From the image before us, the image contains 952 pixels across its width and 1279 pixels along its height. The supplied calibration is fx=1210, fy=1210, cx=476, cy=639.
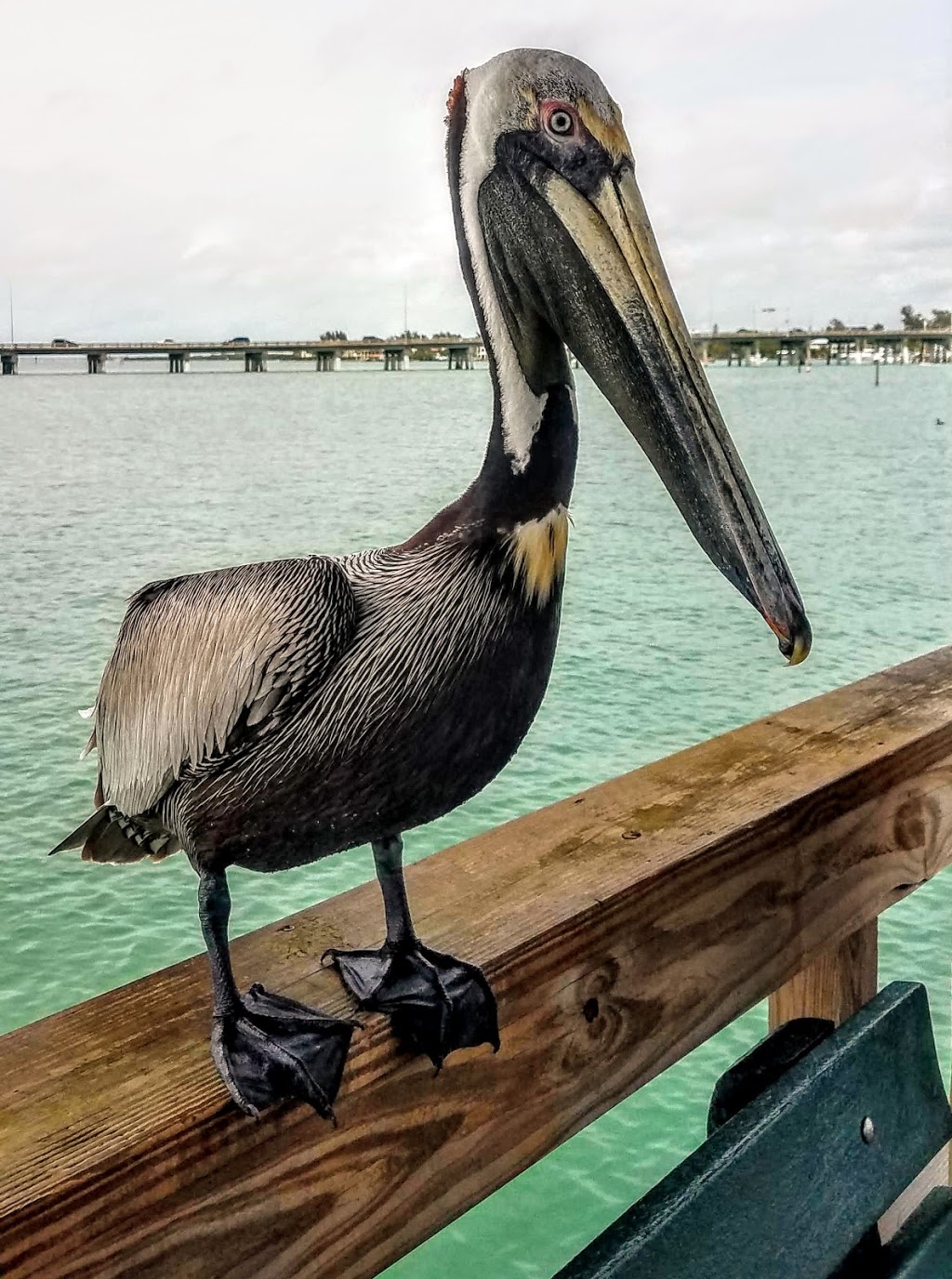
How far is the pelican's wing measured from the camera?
61 centimetres

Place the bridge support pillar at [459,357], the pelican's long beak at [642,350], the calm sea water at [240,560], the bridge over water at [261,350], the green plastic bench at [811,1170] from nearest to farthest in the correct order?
1. the pelican's long beak at [642,350]
2. the green plastic bench at [811,1170]
3. the bridge support pillar at [459,357]
4. the bridge over water at [261,350]
5. the calm sea water at [240,560]

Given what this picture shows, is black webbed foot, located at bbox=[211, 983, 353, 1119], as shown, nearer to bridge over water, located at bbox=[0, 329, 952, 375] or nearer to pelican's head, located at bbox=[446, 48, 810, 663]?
pelican's head, located at bbox=[446, 48, 810, 663]

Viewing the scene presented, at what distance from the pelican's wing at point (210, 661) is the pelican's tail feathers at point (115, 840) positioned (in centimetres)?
4

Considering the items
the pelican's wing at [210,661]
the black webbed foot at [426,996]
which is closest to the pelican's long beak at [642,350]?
the pelican's wing at [210,661]

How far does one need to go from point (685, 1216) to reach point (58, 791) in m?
1.62

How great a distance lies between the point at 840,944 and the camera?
3.67 feet

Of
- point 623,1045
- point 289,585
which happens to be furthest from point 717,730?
point 289,585

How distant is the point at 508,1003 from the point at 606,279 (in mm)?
455

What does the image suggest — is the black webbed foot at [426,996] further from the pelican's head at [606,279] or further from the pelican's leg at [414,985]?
the pelican's head at [606,279]

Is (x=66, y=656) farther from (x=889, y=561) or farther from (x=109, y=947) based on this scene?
(x=889, y=561)

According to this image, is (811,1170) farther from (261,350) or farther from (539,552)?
(261,350)

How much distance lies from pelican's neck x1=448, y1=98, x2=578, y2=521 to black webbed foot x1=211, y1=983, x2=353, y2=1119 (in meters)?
0.30

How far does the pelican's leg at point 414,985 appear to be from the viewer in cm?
71

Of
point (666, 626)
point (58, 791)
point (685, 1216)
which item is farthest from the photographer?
point (666, 626)
